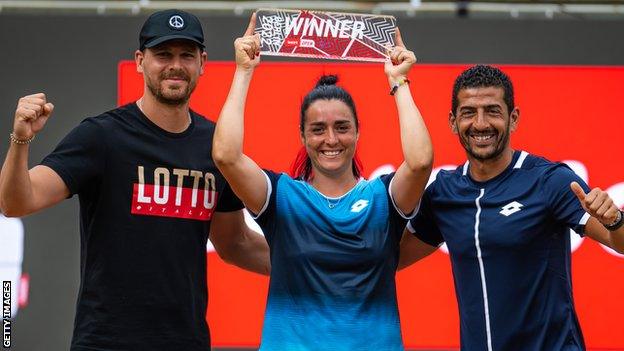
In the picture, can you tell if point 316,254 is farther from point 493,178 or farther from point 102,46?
point 102,46

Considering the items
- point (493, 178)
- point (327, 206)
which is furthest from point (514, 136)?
point (327, 206)

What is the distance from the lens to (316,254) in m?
3.71

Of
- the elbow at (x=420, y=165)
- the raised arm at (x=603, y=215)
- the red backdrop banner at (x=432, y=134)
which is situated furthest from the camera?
the red backdrop banner at (x=432, y=134)

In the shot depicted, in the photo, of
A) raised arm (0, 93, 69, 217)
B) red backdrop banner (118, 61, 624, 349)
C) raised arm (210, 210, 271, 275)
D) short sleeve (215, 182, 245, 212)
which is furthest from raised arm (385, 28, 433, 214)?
red backdrop banner (118, 61, 624, 349)

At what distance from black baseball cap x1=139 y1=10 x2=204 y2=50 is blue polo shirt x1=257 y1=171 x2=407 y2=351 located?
685 mm

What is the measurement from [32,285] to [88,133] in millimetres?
2560

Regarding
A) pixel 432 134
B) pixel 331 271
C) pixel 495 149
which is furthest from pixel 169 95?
pixel 432 134

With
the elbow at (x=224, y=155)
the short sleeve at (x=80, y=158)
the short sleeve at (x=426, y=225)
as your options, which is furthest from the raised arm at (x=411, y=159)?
the short sleeve at (x=80, y=158)

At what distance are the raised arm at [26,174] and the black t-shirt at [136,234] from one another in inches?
2.5

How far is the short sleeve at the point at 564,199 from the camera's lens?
149 inches

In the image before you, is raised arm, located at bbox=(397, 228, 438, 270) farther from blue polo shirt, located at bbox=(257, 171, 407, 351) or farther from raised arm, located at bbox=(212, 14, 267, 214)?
raised arm, located at bbox=(212, 14, 267, 214)

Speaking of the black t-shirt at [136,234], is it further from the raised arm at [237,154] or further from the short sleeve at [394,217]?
the short sleeve at [394,217]

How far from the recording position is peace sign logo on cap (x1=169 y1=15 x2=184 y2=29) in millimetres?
4074

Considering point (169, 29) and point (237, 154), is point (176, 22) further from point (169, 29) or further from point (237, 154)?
point (237, 154)
